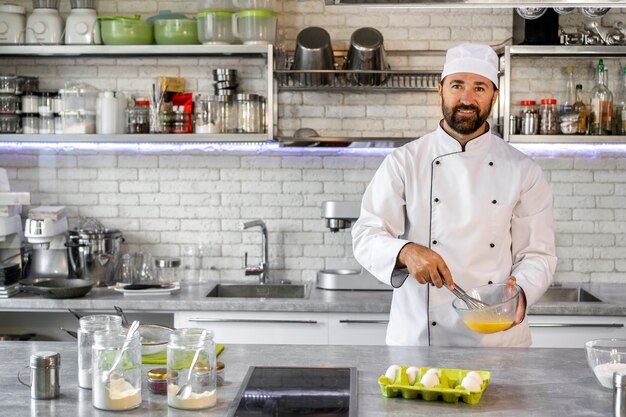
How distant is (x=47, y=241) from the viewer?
519cm

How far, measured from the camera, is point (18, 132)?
5.30 metres

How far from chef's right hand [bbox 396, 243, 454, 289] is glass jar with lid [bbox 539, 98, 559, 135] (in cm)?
210

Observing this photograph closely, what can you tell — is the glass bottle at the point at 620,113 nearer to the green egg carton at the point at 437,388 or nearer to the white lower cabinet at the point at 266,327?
the white lower cabinet at the point at 266,327

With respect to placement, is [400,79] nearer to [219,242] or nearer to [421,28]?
[421,28]

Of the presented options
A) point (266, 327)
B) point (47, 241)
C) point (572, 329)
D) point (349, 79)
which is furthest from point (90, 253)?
point (572, 329)

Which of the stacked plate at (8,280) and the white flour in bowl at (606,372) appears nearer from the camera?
the white flour in bowl at (606,372)

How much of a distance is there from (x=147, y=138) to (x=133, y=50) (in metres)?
0.50

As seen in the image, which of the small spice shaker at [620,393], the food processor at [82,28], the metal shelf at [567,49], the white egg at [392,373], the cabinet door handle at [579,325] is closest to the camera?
the small spice shaker at [620,393]

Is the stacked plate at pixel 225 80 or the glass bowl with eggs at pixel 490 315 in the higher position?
the stacked plate at pixel 225 80

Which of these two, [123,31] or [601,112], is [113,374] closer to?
[123,31]

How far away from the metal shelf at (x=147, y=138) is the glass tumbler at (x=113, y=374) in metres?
2.69

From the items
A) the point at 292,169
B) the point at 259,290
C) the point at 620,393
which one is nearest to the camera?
the point at 620,393

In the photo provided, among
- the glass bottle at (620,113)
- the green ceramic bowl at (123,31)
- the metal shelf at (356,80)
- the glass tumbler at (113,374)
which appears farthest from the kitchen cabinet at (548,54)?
the glass tumbler at (113,374)

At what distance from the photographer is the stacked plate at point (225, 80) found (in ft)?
17.2
